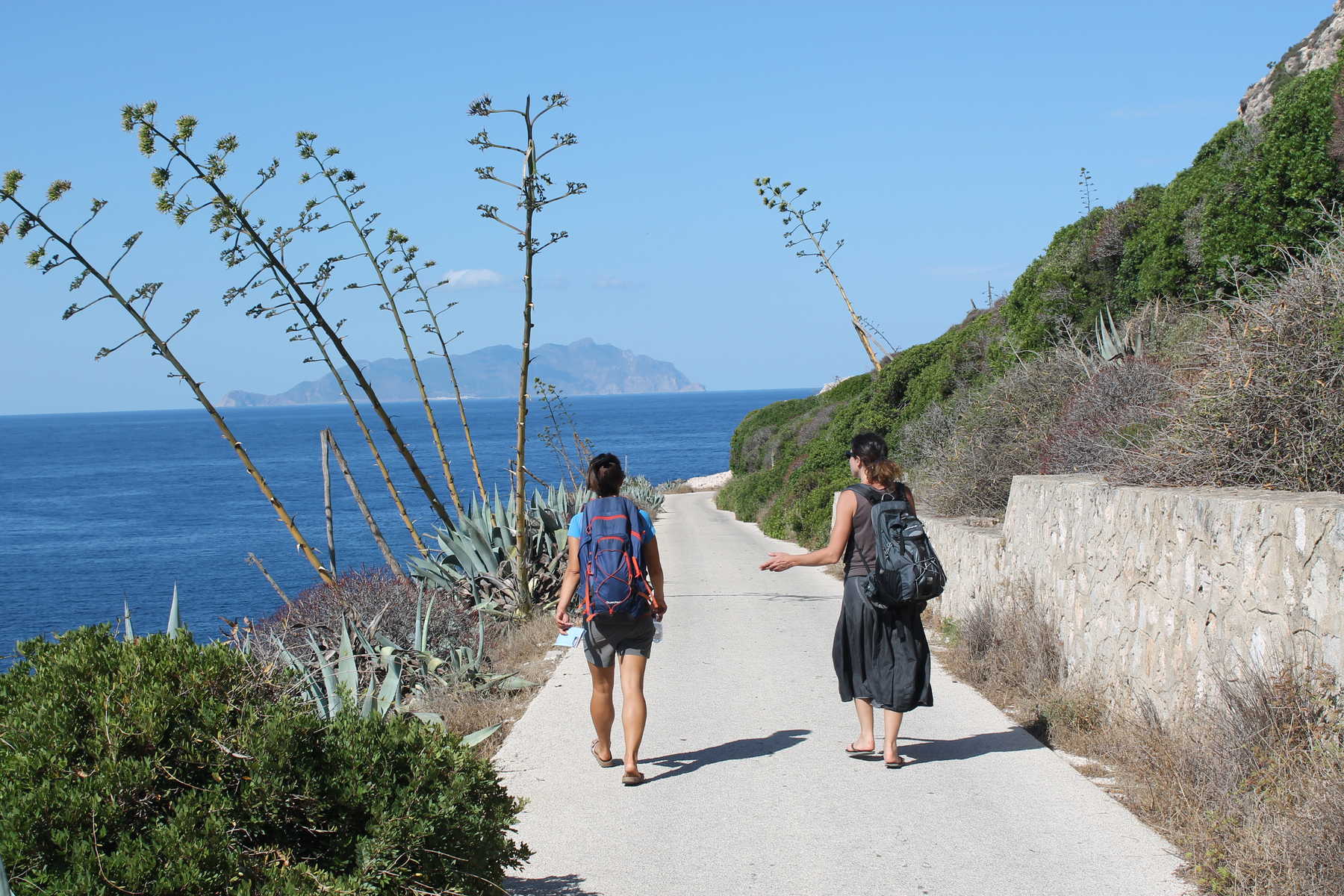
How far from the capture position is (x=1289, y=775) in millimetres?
4527

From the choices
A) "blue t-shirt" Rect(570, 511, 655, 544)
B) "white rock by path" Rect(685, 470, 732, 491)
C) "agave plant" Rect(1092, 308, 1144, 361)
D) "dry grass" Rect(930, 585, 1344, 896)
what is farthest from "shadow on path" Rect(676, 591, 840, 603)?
"white rock by path" Rect(685, 470, 732, 491)

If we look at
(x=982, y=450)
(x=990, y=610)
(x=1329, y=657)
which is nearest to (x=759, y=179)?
(x=982, y=450)

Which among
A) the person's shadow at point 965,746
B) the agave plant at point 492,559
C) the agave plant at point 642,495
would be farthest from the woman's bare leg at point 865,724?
the agave plant at point 642,495

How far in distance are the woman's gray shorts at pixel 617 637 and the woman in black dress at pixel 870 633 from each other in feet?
2.50

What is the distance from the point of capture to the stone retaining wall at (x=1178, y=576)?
4.71 meters

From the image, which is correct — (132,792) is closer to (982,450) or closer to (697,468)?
(982,450)

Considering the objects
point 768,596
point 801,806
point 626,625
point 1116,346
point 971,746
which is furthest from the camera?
point 768,596

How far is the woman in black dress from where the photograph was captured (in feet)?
20.0

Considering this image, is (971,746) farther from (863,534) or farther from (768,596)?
(768,596)

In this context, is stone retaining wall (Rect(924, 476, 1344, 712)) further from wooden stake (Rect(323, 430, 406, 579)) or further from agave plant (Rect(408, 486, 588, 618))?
wooden stake (Rect(323, 430, 406, 579))

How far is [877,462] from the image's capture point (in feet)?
20.5

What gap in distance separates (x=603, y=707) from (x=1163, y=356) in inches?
259

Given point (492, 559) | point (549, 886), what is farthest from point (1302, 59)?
point (549, 886)

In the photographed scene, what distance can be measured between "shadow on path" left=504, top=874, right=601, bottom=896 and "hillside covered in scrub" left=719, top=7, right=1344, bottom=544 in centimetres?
417
